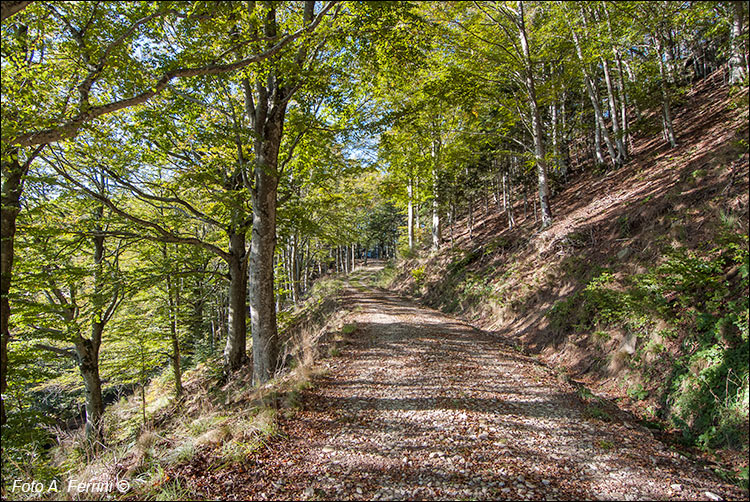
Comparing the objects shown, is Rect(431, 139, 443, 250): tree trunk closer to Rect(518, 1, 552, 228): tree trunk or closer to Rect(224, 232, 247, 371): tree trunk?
Rect(518, 1, 552, 228): tree trunk

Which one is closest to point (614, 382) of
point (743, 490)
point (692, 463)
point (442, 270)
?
point (692, 463)

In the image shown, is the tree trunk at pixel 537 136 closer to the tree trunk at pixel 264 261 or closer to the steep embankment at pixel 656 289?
the steep embankment at pixel 656 289

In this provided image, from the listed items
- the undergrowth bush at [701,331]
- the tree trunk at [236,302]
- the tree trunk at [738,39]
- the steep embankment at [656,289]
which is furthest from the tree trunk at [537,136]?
the tree trunk at [236,302]

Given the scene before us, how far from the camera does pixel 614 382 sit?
4922mm

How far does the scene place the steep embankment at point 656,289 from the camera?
12.2 feet

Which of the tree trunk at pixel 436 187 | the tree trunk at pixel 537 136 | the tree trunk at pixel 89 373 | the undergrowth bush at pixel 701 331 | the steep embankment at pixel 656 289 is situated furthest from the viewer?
the tree trunk at pixel 436 187

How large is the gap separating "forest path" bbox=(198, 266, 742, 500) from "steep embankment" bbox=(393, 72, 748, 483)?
0.72m

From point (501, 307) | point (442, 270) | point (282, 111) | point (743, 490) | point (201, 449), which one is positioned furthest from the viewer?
point (442, 270)

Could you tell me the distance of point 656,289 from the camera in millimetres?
4844

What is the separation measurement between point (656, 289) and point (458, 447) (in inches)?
157

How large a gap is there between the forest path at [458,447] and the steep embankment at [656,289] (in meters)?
0.72

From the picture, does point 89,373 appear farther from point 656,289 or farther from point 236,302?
point 656,289

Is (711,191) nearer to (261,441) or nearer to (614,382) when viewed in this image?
(614,382)

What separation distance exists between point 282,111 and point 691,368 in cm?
777
